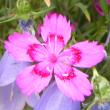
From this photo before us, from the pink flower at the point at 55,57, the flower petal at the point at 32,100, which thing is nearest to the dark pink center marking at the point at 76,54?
the pink flower at the point at 55,57

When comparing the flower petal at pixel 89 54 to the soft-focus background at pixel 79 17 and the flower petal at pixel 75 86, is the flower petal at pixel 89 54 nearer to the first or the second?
the flower petal at pixel 75 86

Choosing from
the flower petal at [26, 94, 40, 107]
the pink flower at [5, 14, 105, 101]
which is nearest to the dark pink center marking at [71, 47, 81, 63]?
the pink flower at [5, 14, 105, 101]

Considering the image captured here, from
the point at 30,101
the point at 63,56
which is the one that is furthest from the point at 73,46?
the point at 30,101

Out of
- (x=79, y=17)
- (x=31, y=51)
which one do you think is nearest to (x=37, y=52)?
(x=31, y=51)

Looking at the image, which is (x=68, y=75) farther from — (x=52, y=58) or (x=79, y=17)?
(x=79, y=17)

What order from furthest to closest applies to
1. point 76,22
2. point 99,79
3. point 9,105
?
point 76,22
point 9,105
point 99,79

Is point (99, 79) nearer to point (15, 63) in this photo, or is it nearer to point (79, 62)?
point (79, 62)

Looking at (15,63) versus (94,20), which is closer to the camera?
(15,63)
